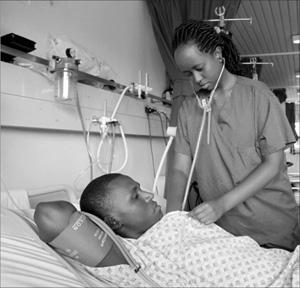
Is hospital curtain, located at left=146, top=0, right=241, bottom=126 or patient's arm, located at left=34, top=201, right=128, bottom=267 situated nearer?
patient's arm, located at left=34, top=201, right=128, bottom=267

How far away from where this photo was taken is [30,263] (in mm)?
809

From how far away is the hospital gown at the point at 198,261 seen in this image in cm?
86

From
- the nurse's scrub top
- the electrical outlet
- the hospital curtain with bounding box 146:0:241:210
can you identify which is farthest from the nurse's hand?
the hospital curtain with bounding box 146:0:241:210

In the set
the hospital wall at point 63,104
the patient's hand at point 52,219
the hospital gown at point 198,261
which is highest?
the hospital wall at point 63,104

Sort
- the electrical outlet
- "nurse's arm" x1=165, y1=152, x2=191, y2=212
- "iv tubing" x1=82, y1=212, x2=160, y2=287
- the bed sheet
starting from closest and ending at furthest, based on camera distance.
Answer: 1. the bed sheet
2. "iv tubing" x1=82, y1=212, x2=160, y2=287
3. "nurse's arm" x1=165, y1=152, x2=191, y2=212
4. the electrical outlet

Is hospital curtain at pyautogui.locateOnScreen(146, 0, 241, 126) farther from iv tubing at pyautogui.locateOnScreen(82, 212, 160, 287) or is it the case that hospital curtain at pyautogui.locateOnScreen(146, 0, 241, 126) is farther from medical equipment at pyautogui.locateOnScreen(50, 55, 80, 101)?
iv tubing at pyautogui.locateOnScreen(82, 212, 160, 287)

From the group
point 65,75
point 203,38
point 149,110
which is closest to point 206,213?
point 203,38

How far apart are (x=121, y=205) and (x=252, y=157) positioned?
1.73 feet

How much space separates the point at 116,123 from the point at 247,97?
0.77m

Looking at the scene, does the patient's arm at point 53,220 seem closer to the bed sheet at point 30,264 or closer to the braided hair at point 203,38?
the bed sheet at point 30,264

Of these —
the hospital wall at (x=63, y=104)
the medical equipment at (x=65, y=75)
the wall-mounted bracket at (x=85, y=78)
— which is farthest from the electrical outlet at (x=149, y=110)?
the medical equipment at (x=65, y=75)

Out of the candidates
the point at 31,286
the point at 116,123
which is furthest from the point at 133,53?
the point at 31,286

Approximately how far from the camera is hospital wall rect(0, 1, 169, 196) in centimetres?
142

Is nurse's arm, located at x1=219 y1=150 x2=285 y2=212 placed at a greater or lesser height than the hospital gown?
greater
